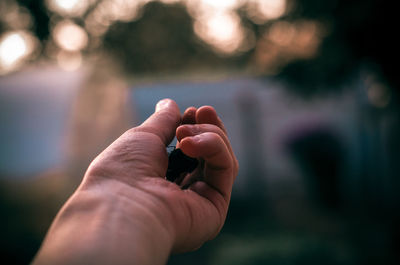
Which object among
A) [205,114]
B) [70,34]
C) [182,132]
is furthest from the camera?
[70,34]

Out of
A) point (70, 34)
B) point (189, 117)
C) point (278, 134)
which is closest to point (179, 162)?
point (189, 117)

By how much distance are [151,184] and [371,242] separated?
12.3 feet

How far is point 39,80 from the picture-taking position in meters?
4.85

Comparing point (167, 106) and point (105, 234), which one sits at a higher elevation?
point (167, 106)

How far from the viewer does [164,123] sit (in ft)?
4.44

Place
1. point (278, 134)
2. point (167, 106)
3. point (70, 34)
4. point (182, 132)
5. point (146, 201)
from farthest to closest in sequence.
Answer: point (70, 34) < point (278, 134) < point (167, 106) < point (182, 132) < point (146, 201)

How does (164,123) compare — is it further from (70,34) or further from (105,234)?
(70,34)

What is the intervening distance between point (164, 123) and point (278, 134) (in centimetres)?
613

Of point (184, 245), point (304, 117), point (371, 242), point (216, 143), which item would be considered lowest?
point (371, 242)

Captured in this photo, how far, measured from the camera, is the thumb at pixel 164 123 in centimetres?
132

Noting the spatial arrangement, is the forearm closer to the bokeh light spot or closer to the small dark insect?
the small dark insect

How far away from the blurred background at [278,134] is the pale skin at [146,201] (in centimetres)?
257

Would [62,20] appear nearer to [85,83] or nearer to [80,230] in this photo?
[85,83]

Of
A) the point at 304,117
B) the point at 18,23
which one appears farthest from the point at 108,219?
the point at 18,23
